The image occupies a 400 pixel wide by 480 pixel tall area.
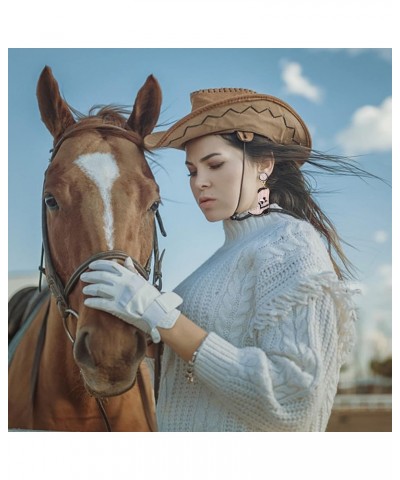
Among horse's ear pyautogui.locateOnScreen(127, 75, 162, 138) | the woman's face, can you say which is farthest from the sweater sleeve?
horse's ear pyautogui.locateOnScreen(127, 75, 162, 138)

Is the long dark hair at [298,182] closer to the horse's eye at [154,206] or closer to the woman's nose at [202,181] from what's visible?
the woman's nose at [202,181]

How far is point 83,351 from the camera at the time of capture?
1669 mm

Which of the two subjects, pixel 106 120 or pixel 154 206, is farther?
pixel 106 120

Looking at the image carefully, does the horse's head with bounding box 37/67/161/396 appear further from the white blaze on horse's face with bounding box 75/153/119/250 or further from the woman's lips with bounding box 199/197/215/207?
the woman's lips with bounding box 199/197/215/207

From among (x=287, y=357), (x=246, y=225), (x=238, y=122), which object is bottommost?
(x=287, y=357)

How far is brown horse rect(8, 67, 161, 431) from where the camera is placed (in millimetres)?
1688

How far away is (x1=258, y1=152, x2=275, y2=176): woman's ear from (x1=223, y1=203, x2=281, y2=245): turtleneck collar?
12cm

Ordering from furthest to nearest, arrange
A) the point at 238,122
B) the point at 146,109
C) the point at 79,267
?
the point at 146,109 < the point at 238,122 < the point at 79,267

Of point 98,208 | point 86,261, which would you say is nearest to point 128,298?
point 86,261

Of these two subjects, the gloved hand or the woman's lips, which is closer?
the gloved hand

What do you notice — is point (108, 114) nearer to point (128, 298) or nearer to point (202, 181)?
point (202, 181)

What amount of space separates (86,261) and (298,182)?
81cm
